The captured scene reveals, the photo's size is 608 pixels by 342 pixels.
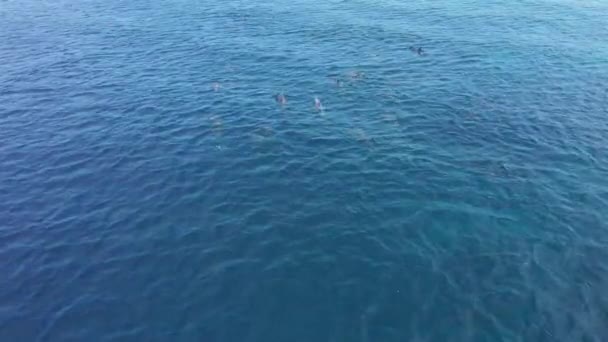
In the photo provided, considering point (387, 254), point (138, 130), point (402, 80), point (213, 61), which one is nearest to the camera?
point (387, 254)

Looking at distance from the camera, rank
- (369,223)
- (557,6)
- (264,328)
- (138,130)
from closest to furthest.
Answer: (264,328) → (369,223) → (138,130) → (557,6)

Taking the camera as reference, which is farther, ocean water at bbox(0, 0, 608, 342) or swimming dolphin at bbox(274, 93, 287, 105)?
swimming dolphin at bbox(274, 93, 287, 105)

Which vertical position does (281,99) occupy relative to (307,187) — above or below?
above

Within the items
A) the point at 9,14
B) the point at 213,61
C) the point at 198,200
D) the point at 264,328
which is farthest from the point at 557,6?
the point at 9,14

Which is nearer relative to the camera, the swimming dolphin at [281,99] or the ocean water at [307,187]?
the ocean water at [307,187]

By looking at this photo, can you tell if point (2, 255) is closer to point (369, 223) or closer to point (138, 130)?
point (138, 130)

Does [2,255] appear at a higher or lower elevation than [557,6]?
lower

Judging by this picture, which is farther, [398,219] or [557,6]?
[557,6]

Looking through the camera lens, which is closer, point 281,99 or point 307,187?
point 307,187
